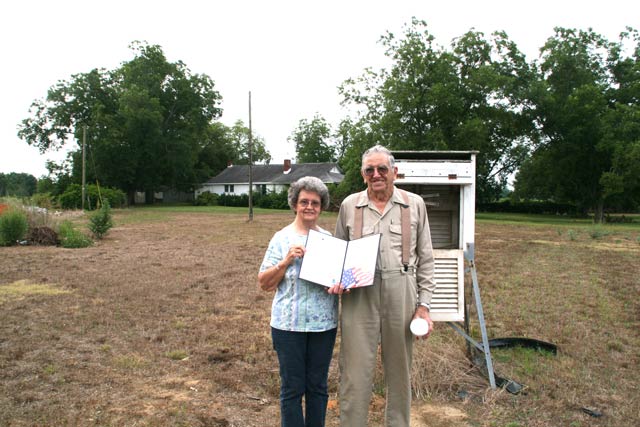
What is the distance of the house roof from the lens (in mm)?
55188

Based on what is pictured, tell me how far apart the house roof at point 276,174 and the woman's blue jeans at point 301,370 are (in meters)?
50.4

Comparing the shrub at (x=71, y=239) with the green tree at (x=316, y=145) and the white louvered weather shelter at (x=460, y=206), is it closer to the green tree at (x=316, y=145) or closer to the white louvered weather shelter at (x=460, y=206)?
the white louvered weather shelter at (x=460, y=206)

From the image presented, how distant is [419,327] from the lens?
295 centimetres

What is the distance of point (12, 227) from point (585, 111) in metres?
30.3

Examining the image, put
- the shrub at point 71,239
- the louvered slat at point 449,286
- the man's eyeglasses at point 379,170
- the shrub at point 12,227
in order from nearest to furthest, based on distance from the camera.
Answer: the man's eyeglasses at point 379,170
the louvered slat at point 449,286
the shrub at point 71,239
the shrub at point 12,227

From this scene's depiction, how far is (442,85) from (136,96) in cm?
2466

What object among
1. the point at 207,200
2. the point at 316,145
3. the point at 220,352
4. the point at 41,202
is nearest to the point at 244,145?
the point at 316,145

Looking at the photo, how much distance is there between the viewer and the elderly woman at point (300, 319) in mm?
2895

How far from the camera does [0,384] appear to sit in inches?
168

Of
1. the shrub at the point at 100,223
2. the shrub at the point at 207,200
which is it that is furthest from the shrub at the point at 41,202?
the shrub at the point at 207,200

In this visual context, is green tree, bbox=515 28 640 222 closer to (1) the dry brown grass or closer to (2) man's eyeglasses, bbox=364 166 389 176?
(1) the dry brown grass

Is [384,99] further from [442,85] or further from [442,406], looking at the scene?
[442,406]

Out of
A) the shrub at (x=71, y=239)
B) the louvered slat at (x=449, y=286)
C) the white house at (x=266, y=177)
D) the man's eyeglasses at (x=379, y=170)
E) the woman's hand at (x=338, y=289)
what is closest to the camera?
the woman's hand at (x=338, y=289)

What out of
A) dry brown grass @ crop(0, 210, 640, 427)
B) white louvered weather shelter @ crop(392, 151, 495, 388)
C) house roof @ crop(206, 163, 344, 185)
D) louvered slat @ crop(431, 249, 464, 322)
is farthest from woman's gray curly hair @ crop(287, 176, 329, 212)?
house roof @ crop(206, 163, 344, 185)
